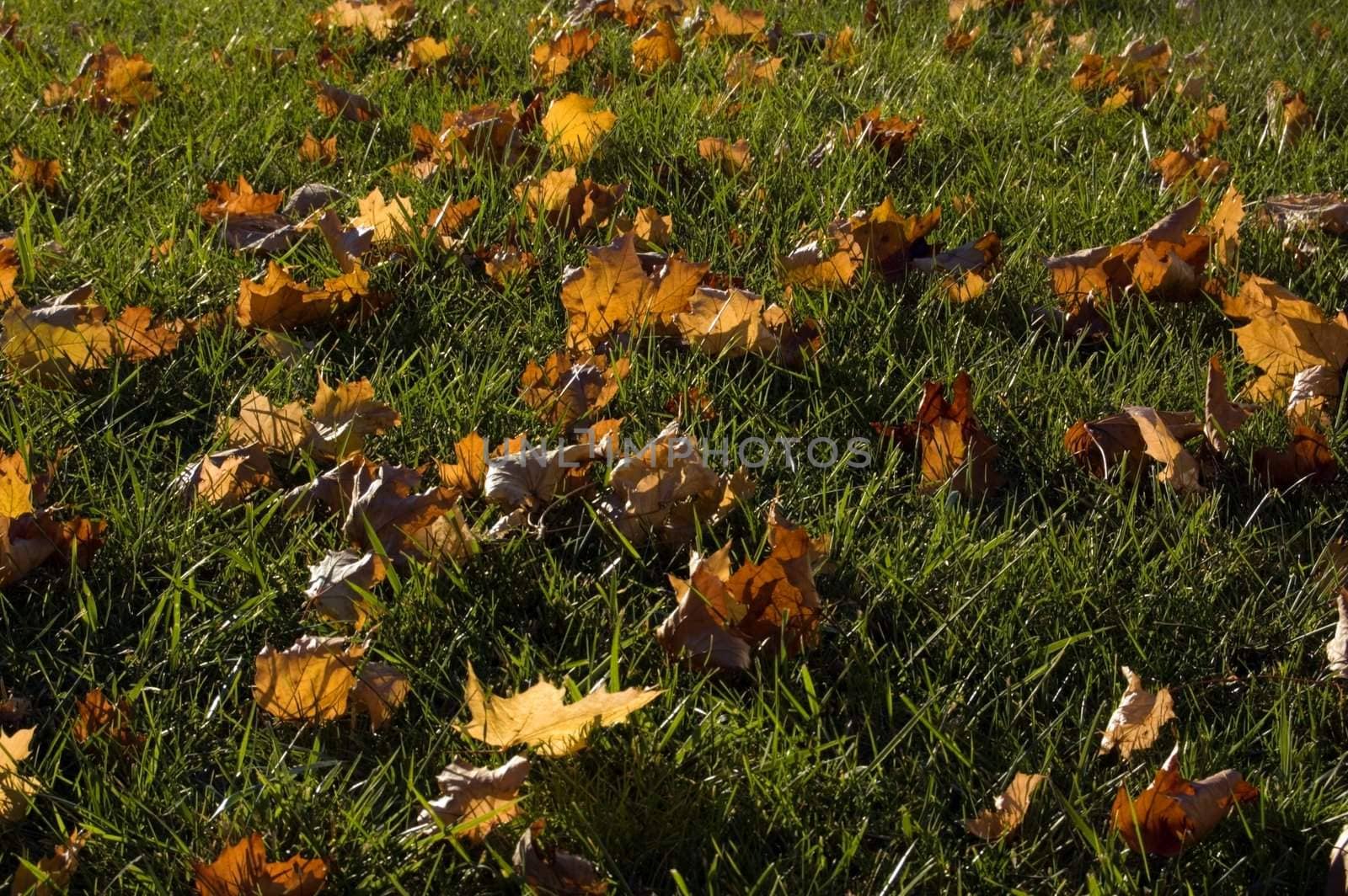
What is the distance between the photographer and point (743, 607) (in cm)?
175

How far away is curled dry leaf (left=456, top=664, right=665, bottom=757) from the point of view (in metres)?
1.50

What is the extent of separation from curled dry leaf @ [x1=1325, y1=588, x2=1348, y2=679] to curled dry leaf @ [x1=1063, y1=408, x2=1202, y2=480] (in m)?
0.39

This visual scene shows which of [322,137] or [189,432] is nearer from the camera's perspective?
[189,432]

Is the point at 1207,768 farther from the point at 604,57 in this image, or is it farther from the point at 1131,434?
the point at 604,57

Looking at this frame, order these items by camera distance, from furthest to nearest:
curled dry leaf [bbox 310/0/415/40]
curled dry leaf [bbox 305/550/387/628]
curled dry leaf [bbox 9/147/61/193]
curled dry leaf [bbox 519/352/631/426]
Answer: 1. curled dry leaf [bbox 310/0/415/40]
2. curled dry leaf [bbox 9/147/61/193]
3. curled dry leaf [bbox 519/352/631/426]
4. curled dry leaf [bbox 305/550/387/628]

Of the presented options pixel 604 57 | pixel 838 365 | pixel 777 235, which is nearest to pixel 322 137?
pixel 604 57

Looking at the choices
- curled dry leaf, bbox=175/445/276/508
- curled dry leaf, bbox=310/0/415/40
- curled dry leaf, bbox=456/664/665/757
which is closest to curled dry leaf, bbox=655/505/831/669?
curled dry leaf, bbox=456/664/665/757

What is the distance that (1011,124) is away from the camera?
128 inches

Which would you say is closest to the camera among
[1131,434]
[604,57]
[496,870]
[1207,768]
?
[496,870]

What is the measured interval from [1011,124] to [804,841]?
2254 millimetres

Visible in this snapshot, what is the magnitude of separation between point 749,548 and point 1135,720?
597 millimetres

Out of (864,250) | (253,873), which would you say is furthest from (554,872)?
(864,250)

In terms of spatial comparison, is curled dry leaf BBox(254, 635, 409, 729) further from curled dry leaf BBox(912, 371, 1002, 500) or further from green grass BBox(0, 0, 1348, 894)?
curled dry leaf BBox(912, 371, 1002, 500)

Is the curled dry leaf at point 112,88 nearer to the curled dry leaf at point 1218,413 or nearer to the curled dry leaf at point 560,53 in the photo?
the curled dry leaf at point 560,53
